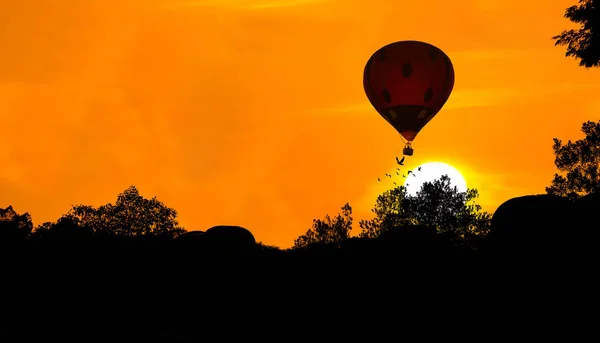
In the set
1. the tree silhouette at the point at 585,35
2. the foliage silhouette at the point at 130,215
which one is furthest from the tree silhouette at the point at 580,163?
the foliage silhouette at the point at 130,215

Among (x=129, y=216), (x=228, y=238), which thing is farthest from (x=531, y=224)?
(x=129, y=216)

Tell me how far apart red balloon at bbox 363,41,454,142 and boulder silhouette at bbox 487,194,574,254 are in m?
8.65

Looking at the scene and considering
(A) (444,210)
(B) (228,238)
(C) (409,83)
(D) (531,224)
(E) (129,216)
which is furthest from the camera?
(E) (129,216)

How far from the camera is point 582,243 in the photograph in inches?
1916

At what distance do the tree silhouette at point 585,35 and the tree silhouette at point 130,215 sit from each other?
68.4 meters

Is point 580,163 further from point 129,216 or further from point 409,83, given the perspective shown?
point 129,216

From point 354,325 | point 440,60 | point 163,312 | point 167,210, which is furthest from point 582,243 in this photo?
point 167,210

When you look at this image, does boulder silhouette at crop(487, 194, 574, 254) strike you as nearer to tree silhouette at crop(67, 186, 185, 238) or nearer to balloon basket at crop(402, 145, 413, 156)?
balloon basket at crop(402, 145, 413, 156)

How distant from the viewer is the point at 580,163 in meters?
76.8

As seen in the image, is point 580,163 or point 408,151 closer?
point 408,151

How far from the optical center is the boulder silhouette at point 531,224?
50.1 m

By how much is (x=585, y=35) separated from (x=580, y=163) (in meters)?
16.0

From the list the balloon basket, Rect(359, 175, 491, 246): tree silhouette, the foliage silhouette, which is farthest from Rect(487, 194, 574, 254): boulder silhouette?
the foliage silhouette

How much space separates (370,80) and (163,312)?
630 inches
